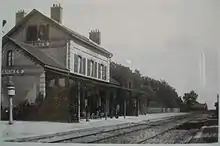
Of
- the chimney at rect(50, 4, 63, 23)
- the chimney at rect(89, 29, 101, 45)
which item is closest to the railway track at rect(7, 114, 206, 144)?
the chimney at rect(89, 29, 101, 45)

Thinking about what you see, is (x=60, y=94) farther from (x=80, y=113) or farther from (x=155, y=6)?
(x=155, y=6)

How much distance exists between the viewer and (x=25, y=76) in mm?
1904

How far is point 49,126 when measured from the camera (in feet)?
6.09

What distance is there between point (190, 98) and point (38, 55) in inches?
34.4

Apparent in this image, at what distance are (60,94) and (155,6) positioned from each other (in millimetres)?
713

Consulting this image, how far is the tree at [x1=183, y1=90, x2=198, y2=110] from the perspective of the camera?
72.9 inches

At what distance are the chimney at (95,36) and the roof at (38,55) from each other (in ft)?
0.74

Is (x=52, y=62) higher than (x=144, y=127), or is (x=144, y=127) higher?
(x=52, y=62)

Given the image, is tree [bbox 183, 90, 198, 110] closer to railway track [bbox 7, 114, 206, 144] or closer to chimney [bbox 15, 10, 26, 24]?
railway track [bbox 7, 114, 206, 144]

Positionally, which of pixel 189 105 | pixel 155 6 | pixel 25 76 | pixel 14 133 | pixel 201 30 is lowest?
pixel 14 133

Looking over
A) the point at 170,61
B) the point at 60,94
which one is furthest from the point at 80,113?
the point at 170,61

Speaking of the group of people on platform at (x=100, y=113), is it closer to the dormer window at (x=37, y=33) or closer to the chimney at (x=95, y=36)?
the chimney at (x=95, y=36)

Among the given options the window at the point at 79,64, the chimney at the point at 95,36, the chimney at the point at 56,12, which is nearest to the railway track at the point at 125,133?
the window at the point at 79,64

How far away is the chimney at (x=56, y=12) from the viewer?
6.21 feet
